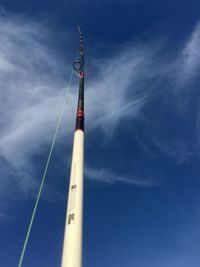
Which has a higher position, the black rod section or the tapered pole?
the black rod section

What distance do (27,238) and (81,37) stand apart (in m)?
26.0

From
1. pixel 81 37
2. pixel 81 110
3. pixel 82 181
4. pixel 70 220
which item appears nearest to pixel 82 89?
pixel 81 110

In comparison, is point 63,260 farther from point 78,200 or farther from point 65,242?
point 78,200

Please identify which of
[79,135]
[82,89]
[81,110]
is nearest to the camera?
[79,135]

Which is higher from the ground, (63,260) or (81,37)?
(81,37)

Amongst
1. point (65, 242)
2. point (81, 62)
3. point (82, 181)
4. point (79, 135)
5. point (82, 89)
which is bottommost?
point (65, 242)

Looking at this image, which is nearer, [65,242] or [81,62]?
[65,242]

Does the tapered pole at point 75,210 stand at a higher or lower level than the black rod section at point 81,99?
lower

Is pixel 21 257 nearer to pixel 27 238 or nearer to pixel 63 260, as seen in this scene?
pixel 27 238

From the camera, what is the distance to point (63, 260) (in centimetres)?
1650

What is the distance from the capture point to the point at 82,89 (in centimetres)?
3017

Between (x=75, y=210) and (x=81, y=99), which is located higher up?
(x=81, y=99)

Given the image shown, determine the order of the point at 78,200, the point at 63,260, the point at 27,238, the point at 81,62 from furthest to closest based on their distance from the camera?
the point at 81,62
the point at 78,200
the point at 27,238
the point at 63,260

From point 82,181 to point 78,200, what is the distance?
1693 millimetres
